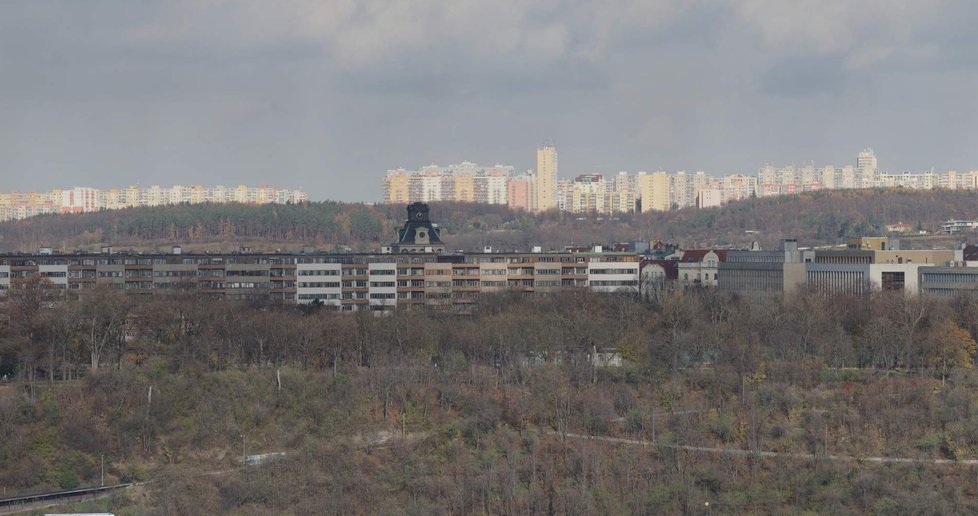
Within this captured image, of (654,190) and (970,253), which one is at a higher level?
(654,190)

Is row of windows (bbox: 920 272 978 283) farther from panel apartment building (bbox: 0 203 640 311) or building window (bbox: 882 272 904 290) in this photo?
panel apartment building (bbox: 0 203 640 311)

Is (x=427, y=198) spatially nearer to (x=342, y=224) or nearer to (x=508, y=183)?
(x=508, y=183)

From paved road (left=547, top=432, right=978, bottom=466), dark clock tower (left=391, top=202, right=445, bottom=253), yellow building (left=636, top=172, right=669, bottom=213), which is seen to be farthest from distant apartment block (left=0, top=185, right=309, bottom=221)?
paved road (left=547, top=432, right=978, bottom=466)

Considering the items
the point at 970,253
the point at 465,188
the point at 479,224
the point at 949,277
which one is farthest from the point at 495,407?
→ the point at 465,188

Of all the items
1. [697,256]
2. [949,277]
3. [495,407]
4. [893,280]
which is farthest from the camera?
[697,256]

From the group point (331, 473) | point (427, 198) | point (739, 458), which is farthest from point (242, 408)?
point (427, 198)

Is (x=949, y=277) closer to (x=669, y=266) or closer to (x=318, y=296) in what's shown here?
(x=669, y=266)
